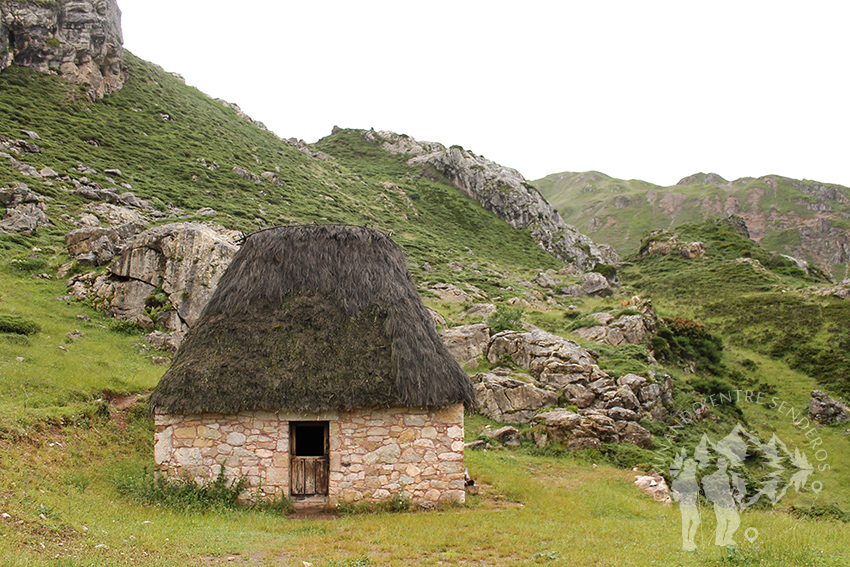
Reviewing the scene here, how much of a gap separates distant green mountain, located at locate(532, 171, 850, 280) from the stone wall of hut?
10032 cm

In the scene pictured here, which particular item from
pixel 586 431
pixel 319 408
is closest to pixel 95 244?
pixel 319 408

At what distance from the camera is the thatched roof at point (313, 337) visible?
11.2m

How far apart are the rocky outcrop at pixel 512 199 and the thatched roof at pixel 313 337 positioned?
52242 millimetres

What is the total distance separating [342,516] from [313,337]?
161 inches

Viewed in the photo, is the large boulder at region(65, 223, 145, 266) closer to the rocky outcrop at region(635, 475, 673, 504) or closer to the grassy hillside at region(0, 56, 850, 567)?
the grassy hillside at region(0, 56, 850, 567)

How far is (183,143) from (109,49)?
11.5 metres

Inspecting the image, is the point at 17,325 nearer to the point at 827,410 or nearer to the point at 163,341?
the point at 163,341

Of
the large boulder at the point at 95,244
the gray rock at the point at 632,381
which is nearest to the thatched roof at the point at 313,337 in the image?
the gray rock at the point at 632,381

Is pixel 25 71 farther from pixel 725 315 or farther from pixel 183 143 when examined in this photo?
pixel 725 315

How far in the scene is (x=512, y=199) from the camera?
66.4 m

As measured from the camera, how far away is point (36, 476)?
31.1 ft

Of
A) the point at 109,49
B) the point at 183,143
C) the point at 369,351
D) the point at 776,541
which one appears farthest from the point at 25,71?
the point at 776,541

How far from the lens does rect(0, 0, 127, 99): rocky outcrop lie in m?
42.6

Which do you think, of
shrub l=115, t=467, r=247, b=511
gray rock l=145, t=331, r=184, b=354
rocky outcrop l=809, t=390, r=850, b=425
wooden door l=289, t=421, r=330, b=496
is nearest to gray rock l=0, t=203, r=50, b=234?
gray rock l=145, t=331, r=184, b=354
